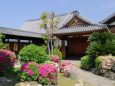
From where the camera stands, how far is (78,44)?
14945 mm

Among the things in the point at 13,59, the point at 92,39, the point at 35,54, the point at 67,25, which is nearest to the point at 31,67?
the point at 35,54

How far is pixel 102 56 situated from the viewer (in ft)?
22.6

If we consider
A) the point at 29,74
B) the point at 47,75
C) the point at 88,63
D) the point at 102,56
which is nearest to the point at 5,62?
the point at 29,74

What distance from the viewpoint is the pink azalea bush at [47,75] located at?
4.50 metres

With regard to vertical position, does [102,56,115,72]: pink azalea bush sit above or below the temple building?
below

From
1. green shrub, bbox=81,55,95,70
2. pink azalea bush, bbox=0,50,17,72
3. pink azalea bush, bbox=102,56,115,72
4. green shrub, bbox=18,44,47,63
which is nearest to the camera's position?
pink azalea bush, bbox=0,50,17,72

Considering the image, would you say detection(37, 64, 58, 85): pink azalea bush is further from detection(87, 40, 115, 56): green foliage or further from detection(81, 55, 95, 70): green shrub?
detection(87, 40, 115, 56): green foliage

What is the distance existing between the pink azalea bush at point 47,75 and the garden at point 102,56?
119 inches

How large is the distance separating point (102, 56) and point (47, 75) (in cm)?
400

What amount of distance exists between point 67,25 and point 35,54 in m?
8.65

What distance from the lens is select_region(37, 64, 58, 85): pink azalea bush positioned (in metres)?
4.50

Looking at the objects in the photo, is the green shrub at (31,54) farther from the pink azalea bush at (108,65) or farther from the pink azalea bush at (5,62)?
the pink azalea bush at (108,65)

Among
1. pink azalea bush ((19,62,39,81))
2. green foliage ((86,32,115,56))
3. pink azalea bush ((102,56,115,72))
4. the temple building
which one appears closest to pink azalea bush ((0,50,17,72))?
pink azalea bush ((19,62,39,81))

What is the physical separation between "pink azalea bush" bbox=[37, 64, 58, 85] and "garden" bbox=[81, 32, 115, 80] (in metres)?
3.03
